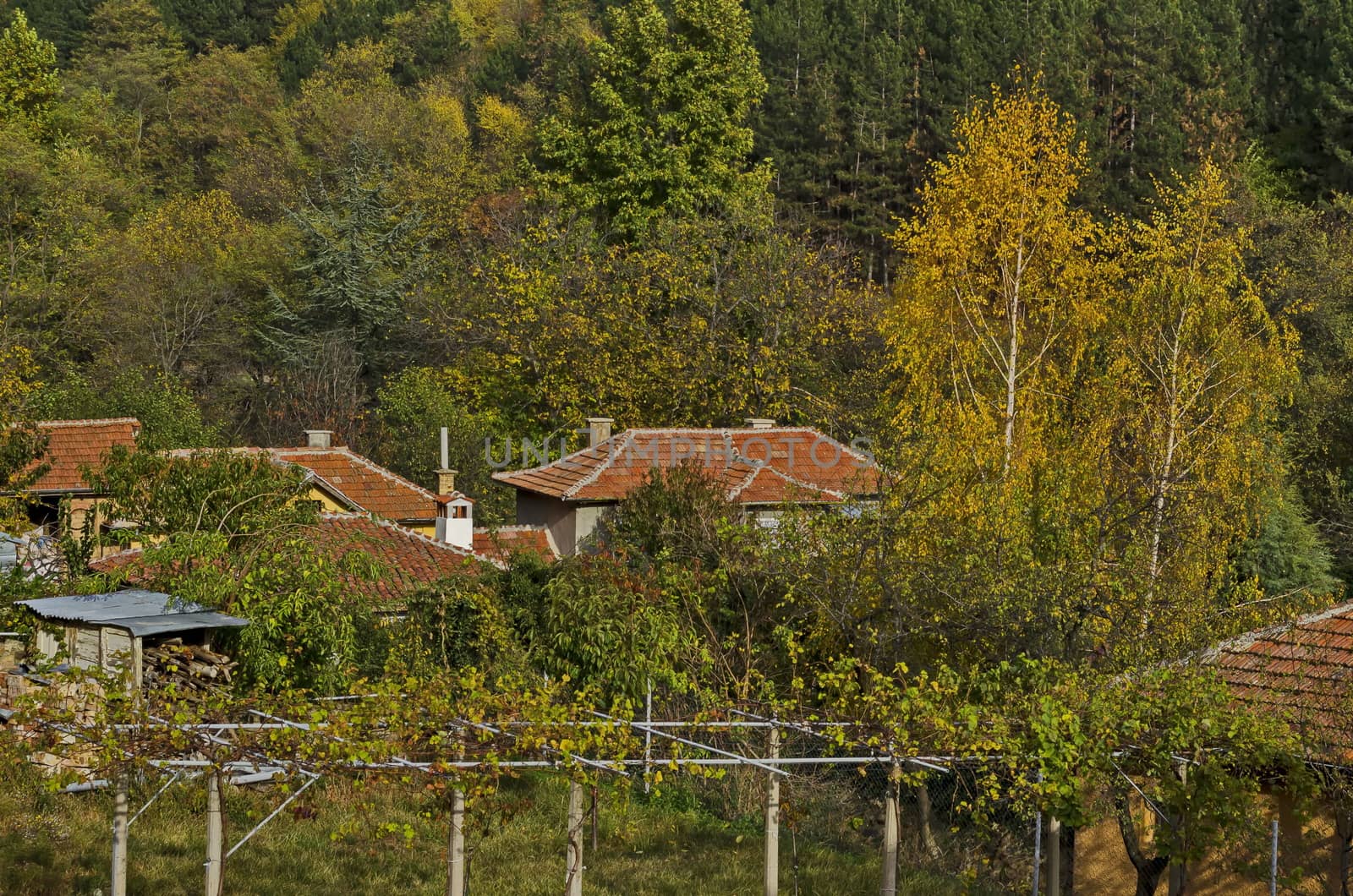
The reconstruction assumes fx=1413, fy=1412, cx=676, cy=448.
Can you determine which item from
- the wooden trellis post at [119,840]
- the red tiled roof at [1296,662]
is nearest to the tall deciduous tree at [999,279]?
the red tiled roof at [1296,662]

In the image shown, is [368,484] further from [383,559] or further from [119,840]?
[119,840]

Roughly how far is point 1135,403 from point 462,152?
126 ft

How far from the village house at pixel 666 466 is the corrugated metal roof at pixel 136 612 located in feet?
32.3

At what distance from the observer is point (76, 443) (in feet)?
98.8

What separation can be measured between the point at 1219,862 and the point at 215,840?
8954 millimetres

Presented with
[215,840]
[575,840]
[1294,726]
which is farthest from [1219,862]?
[215,840]

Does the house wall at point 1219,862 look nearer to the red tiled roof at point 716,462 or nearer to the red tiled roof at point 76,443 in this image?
the red tiled roof at point 716,462

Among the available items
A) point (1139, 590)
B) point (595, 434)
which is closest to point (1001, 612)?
point (1139, 590)

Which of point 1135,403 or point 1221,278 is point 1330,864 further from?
point 1221,278

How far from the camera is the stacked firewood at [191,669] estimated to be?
13.5 m

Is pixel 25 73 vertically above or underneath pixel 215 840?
above

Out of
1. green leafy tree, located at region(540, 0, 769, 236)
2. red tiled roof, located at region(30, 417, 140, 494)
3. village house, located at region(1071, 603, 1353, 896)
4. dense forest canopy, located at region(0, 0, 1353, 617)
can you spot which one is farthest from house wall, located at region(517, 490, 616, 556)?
green leafy tree, located at region(540, 0, 769, 236)

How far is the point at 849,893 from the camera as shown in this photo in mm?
12344

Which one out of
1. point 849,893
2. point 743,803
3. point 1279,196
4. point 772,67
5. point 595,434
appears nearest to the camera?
point 849,893
